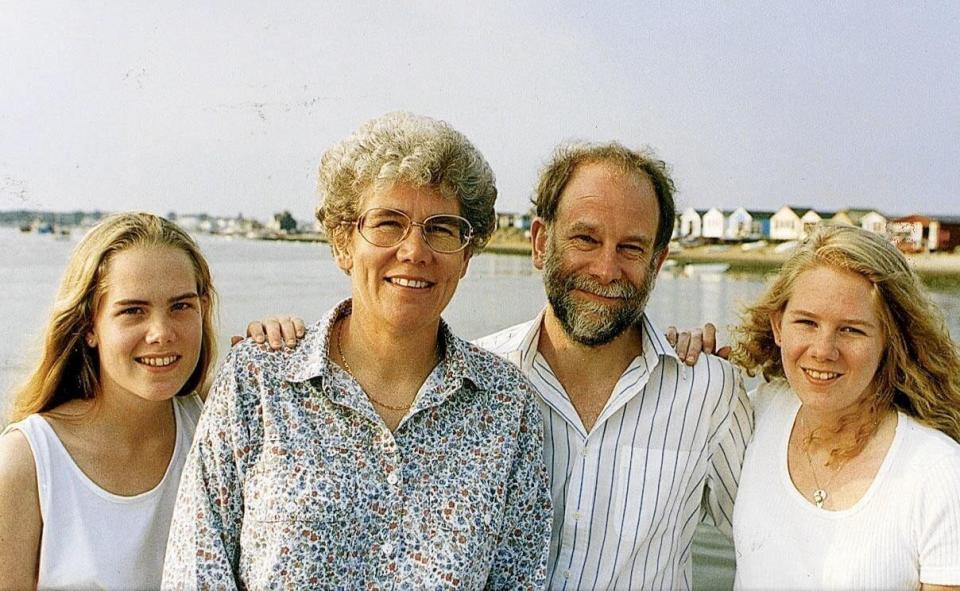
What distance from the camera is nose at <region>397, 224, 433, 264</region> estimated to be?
225 cm

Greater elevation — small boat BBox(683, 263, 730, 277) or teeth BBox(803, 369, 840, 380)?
teeth BBox(803, 369, 840, 380)

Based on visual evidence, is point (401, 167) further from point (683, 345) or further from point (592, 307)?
point (683, 345)

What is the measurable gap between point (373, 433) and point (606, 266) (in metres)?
0.97

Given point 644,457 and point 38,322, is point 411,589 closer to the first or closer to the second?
point 644,457

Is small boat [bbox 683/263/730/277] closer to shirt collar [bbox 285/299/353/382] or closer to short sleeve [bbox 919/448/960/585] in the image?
short sleeve [bbox 919/448/960/585]

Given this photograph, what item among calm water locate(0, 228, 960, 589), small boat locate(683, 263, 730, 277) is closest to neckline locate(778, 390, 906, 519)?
calm water locate(0, 228, 960, 589)

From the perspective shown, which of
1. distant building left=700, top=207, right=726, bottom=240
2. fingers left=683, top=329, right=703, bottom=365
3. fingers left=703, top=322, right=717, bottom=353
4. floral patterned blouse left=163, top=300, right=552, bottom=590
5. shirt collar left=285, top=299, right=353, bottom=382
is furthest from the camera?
distant building left=700, top=207, right=726, bottom=240

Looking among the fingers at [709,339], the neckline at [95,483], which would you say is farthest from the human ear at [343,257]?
the fingers at [709,339]

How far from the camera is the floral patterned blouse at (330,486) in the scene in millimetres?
2189

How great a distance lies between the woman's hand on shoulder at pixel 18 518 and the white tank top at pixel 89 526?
0.02 metres

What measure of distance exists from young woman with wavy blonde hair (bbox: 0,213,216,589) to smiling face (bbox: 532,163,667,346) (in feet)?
3.89

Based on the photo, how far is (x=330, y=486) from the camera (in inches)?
87.7

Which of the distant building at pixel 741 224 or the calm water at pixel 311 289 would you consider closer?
the distant building at pixel 741 224

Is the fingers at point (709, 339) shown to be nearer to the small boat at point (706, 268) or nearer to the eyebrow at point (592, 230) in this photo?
the eyebrow at point (592, 230)
